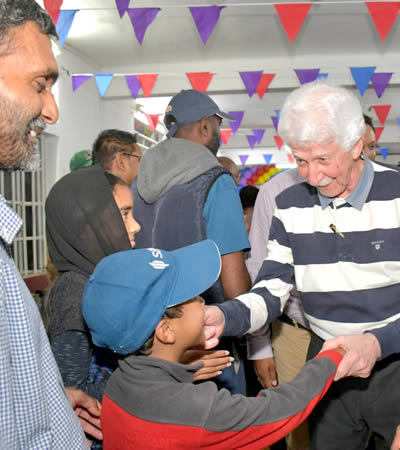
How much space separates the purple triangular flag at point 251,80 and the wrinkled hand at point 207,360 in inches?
231

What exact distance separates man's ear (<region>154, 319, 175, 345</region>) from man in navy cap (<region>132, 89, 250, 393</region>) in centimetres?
65

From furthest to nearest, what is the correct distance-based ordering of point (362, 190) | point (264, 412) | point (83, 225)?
point (83, 225) → point (362, 190) → point (264, 412)

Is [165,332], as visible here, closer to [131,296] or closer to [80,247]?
[131,296]

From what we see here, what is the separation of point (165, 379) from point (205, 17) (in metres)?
4.33

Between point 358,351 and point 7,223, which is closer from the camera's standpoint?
point 7,223

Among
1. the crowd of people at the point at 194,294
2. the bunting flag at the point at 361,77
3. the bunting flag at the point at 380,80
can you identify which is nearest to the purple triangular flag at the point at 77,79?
the bunting flag at the point at 361,77

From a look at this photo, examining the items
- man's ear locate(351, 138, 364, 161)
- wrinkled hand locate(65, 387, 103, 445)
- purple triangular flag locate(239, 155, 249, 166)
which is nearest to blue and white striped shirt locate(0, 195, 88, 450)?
wrinkled hand locate(65, 387, 103, 445)

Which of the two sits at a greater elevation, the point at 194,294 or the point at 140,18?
the point at 140,18

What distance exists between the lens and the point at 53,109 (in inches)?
48.4

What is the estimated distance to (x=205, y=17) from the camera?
5.04 metres

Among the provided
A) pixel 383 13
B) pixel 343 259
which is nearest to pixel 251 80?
pixel 383 13

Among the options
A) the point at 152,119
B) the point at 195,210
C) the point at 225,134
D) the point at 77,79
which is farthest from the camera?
the point at 225,134

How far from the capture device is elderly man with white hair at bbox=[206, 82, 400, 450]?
1831 millimetres

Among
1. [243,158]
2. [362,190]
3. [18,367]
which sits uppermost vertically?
[243,158]
